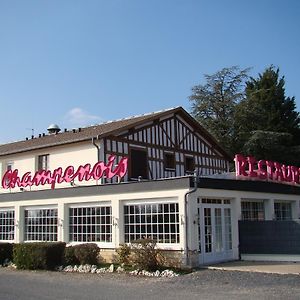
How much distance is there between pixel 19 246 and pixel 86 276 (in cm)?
363

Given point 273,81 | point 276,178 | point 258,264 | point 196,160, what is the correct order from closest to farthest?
point 258,264
point 276,178
point 196,160
point 273,81

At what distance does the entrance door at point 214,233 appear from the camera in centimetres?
1603

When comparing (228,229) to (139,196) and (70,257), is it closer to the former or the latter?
(139,196)

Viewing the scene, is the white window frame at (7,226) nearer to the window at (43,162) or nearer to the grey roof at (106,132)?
the window at (43,162)

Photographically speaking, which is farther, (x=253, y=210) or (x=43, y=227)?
(x=43, y=227)

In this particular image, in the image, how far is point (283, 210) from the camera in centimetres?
2108

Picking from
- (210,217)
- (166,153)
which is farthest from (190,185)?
(166,153)

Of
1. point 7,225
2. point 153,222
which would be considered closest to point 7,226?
point 7,225

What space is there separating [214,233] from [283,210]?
5755mm

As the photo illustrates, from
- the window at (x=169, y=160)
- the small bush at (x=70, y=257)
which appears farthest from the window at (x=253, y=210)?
the window at (x=169, y=160)

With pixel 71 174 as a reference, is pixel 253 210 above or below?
below

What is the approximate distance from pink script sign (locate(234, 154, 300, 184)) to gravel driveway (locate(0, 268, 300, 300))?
22.3 ft

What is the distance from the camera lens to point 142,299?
10.5 m

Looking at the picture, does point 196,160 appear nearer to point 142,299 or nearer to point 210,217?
point 210,217
